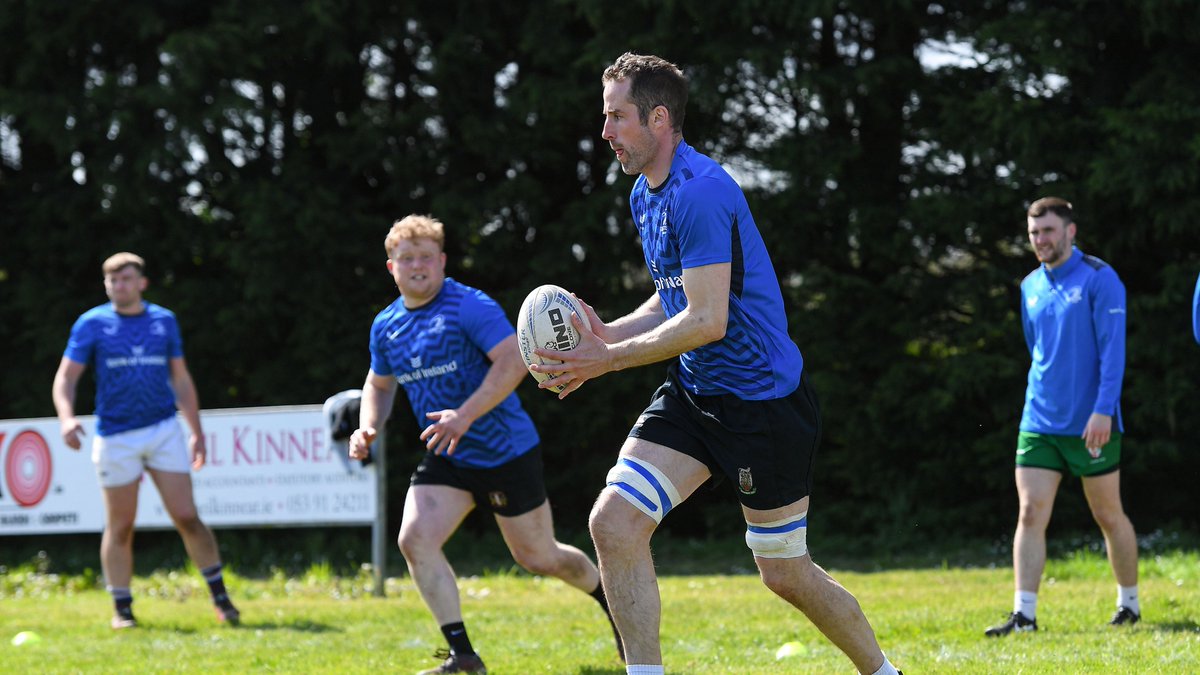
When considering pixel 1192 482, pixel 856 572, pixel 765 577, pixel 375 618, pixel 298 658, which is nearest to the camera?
pixel 765 577

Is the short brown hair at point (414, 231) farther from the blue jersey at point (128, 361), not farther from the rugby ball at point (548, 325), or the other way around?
the blue jersey at point (128, 361)

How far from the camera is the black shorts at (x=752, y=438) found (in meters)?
4.35

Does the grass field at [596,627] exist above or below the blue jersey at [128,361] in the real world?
below

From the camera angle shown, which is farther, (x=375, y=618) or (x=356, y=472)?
(x=356, y=472)

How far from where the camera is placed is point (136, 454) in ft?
28.3

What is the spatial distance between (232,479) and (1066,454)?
23.1 ft

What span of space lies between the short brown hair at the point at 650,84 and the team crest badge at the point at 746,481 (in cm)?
113

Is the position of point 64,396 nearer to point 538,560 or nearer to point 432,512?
point 432,512

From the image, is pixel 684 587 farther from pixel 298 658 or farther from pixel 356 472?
pixel 298 658

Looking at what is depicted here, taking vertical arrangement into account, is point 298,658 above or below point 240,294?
→ below

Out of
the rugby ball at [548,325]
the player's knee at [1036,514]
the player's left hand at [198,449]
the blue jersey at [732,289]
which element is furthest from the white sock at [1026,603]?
the player's left hand at [198,449]

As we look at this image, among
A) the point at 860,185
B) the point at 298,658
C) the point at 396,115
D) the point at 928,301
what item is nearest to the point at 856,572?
the point at 928,301

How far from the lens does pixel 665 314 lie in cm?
465

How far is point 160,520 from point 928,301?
7147 mm
